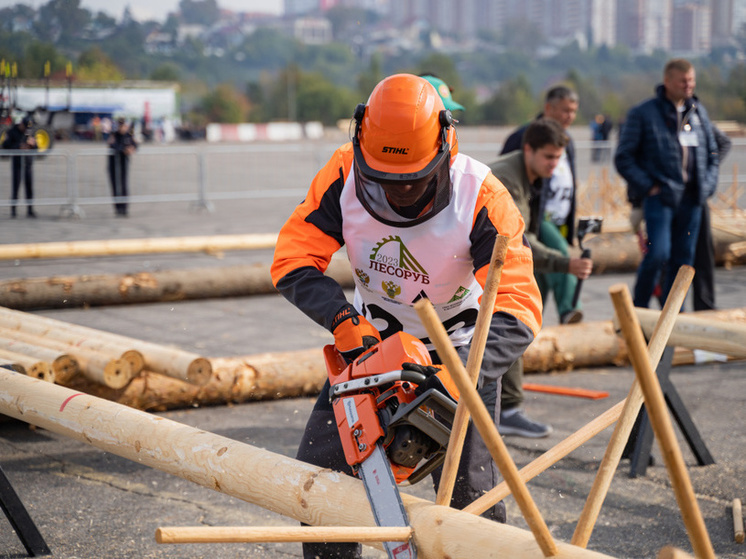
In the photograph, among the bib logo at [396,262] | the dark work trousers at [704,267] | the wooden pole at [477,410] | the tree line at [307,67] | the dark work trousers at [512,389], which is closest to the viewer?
the wooden pole at [477,410]

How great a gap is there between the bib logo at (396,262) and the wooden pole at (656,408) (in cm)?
132

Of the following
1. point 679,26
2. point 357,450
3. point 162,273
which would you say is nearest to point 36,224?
point 162,273

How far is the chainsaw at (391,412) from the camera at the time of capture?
1.98m

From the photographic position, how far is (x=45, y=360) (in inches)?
161

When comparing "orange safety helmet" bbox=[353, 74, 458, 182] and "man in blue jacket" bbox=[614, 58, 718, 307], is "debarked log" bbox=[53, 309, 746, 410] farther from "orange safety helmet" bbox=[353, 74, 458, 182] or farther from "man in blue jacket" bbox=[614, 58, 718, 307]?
"orange safety helmet" bbox=[353, 74, 458, 182]

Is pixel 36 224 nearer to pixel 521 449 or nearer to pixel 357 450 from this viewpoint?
pixel 521 449

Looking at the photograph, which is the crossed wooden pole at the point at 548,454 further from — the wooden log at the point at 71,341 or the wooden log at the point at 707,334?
the wooden log at the point at 71,341

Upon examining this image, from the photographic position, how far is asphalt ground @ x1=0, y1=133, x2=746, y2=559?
3.19 m

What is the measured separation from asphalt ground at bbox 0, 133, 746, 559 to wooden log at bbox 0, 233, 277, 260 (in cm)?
114

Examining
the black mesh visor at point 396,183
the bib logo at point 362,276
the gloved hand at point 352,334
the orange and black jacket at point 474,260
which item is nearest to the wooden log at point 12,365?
the orange and black jacket at point 474,260

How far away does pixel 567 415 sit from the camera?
4.75m

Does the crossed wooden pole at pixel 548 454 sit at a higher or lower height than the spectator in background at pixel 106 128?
lower

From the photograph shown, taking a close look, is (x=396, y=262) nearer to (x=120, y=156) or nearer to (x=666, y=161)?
(x=666, y=161)

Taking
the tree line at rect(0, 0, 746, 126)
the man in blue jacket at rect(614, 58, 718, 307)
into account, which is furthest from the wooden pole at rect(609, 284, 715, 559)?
the tree line at rect(0, 0, 746, 126)
